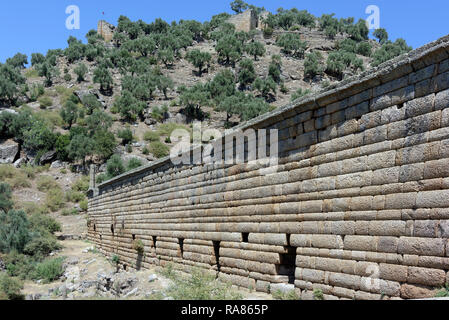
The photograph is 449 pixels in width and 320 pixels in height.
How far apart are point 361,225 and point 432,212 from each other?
118 centimetres

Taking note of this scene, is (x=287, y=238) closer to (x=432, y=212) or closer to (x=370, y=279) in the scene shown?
(x=370, y=279)

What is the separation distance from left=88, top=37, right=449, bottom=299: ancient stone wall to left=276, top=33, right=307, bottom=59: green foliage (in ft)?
157

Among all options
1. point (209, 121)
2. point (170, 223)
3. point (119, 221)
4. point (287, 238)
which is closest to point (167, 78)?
point (209, 121)

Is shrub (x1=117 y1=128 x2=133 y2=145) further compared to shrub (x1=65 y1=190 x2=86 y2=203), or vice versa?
shrub (x1=117 y1=128 x2=133 y2=145)

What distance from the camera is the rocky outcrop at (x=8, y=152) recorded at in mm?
35312

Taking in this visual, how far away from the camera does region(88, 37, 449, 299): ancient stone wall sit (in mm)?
A: 5375

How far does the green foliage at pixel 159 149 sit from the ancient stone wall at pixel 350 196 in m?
25.5

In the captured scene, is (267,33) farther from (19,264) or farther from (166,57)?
(19,264)

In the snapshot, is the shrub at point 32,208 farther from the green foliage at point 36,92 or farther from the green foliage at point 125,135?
the green foliage at point 36,92

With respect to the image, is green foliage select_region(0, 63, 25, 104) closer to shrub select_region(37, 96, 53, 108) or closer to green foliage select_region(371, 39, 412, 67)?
shrub select_region(37, 96, 53, 108)

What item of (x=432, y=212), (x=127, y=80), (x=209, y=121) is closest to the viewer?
(x=432, y=212)

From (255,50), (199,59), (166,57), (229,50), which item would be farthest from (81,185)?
(255,50)

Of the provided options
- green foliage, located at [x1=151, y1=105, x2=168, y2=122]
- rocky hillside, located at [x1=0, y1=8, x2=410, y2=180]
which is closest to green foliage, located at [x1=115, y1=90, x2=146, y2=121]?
rocky hillside, located at [x1=0, y1=8, x2=410, y2=180]
